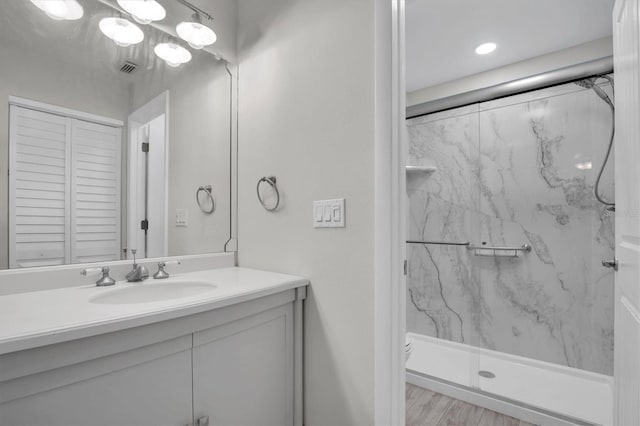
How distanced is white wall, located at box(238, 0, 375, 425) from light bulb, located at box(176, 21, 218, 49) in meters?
0.25

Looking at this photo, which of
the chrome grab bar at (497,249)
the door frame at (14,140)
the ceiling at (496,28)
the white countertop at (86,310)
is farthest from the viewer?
the chrome grab bar at (497,249)

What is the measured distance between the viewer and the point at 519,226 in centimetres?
238

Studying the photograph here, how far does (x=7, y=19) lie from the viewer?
1058 mm

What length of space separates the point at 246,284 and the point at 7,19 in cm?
125

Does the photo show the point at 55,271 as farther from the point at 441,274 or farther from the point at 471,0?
the point at 441,274

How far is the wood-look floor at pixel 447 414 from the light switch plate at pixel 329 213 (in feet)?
4.05

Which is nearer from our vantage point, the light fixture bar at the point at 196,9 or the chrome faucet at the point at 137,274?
the chrome faucet at the point at 137,274

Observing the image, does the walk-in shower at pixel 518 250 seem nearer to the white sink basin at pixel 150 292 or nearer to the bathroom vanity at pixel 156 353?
the bathroom vanity at pixel 156 353

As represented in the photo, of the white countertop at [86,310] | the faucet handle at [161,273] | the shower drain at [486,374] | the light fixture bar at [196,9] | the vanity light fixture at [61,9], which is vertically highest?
the light fixture bar at [196,9]

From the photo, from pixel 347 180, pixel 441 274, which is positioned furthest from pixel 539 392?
pixel 347 180

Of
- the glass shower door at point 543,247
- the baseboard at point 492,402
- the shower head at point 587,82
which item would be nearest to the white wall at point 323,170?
the baseboard at point 492,402

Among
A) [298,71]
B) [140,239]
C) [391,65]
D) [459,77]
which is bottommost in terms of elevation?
[140,239]

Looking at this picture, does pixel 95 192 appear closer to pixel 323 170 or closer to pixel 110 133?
pixel 110 133

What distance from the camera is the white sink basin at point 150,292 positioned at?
1153mm
